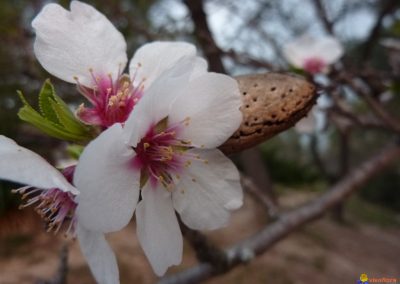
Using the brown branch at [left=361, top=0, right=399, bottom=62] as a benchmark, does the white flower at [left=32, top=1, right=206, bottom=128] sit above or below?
above

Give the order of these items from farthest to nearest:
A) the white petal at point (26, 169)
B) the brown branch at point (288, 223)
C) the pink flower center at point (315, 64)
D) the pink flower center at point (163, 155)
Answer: the pink flower center at point (315, 64) < the brown branch at point (288, 223) < the pink flower center at point (163, 155) < the white petal at point (26, 169)

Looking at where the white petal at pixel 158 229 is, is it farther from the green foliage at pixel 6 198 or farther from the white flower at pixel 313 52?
the green foliage at pixel 6 198

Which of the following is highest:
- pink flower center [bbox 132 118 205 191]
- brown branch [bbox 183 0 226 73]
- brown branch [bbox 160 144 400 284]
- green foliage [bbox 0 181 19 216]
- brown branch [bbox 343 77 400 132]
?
pink flower center [bbox 132 118 205 191]

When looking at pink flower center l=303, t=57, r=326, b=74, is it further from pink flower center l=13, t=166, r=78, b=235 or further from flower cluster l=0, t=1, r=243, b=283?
pink flower center l=13, t=166, r=78, b=235

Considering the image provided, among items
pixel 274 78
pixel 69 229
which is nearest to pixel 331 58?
pixel 274 78

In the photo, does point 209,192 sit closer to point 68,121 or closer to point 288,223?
point 68,121

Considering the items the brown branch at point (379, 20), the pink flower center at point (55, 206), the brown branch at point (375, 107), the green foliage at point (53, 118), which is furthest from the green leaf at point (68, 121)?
the brown branch at point (379, 20)

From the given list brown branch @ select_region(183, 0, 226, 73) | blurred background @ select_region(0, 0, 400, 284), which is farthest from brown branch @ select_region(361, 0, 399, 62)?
brown branch @ select_region(183, 0, 226, 73)
